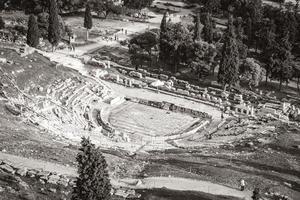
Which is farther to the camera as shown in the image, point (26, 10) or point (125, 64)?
point (26, 10)

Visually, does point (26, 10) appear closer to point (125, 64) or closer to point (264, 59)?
point (125, 64)

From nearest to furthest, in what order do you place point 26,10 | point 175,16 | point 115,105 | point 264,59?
point 115,105 < point 264,59 < point 26,10 < point 175,16

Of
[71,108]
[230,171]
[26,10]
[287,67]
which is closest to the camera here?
[230,171]

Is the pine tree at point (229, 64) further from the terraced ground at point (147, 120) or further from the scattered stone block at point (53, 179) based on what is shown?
the scattered stone block at point (53, 179)

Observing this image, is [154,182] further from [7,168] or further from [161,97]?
[161,97]

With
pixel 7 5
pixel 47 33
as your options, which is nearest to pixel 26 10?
pixel 7 5

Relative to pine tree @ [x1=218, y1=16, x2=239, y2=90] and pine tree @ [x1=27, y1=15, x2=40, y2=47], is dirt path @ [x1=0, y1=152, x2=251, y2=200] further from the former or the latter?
pine tree @ [x1=27, y1=15, x2=40, y2=47]

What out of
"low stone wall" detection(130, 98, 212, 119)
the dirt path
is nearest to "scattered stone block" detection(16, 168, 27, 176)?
the dirt path

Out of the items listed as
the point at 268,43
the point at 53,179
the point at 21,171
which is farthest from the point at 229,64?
the point at 21,171
